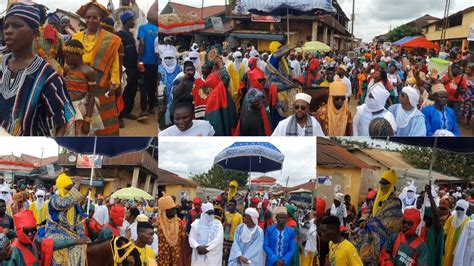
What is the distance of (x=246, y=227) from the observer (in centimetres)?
423

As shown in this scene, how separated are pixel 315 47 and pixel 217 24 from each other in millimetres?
718

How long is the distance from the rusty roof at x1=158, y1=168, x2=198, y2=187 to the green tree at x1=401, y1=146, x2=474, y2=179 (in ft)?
5.11

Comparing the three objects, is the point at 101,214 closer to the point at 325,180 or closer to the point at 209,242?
the point at 209,242

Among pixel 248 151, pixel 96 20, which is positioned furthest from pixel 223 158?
pixel 96 20

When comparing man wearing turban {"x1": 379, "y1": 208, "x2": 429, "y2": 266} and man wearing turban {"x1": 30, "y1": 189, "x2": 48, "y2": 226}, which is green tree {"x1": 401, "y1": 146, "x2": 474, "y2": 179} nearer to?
man wearing turban {"x1": 379, "y1": 208, "x2": 429, "y2": 266}

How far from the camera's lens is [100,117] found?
158 inches

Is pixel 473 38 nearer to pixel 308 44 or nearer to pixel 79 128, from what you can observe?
pixel 308 44

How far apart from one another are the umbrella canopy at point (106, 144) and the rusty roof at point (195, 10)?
3.03 feet

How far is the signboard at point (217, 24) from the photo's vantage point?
4078 millimetres

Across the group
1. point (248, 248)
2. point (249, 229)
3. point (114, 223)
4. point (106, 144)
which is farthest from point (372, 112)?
point (114, 223)

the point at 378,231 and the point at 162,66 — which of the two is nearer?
the point at 162,66

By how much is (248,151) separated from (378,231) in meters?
1.16

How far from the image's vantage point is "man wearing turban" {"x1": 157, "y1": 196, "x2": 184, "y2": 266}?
4.15 meters

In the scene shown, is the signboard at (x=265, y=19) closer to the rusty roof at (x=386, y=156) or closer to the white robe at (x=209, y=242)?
the rusty roof at (x=386, y=156)
